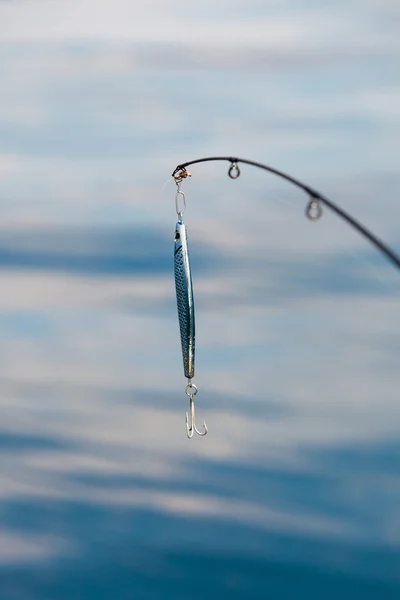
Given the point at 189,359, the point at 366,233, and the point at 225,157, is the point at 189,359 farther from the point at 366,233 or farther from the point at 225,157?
the point at 366,233

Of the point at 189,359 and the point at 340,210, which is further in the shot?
the point at 189,359

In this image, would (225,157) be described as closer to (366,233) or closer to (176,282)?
(176,282)

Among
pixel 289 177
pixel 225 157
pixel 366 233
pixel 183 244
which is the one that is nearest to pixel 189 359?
pixel 183 244

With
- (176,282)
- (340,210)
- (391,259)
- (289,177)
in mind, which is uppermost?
(176,282)

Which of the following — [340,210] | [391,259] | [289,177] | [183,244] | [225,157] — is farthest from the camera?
[183,244]

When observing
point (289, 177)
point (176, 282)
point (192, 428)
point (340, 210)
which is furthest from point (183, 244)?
point (340, 210)

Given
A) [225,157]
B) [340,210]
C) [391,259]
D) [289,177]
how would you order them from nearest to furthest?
[391,259]
[340,210]
[289,177]
[225,157]

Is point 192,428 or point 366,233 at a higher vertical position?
point 192,428
